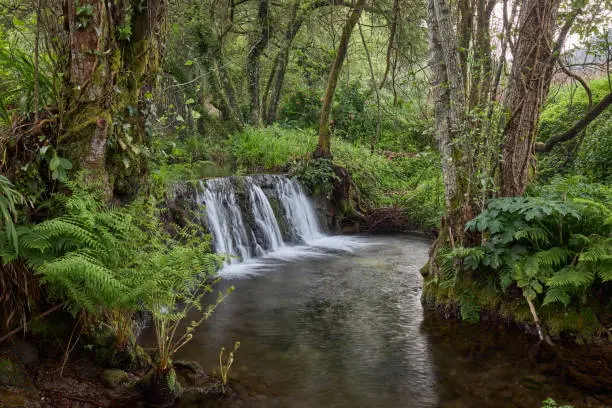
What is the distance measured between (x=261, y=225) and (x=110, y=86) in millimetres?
6889

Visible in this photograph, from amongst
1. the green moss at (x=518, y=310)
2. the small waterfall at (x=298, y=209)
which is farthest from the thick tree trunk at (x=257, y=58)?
the green moss at (x=518, y=310)

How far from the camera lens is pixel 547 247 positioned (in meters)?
5.24

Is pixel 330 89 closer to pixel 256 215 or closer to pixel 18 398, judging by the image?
pixel 256 215

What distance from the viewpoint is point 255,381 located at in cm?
431

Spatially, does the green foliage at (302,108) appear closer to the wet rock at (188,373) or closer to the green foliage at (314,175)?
the green foliage at (314,175)

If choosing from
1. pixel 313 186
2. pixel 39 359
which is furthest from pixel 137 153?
pixel 313 186

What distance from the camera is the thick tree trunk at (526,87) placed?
5590 millimetres

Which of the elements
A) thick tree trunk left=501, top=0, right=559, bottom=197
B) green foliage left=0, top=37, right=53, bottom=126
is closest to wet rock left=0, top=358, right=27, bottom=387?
green foliage left=0, top=37, right=53, bottom=126

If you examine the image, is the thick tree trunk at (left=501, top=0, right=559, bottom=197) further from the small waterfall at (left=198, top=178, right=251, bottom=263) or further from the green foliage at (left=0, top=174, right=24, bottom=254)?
the small waterfall at (left=198, top=178, right=251, bottom=263)

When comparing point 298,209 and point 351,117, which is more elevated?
point 351,117

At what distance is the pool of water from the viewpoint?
165 inches

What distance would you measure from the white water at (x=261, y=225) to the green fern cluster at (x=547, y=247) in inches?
186

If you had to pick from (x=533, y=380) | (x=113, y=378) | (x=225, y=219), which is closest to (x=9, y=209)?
(x=113, y=378)

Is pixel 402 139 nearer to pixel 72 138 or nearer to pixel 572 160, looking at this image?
pixel 572 160
